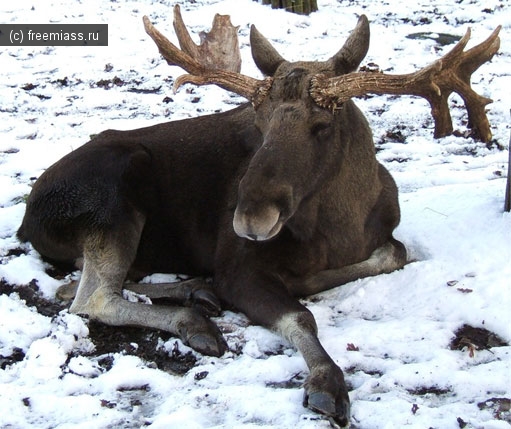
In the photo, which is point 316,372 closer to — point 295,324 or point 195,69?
point 295,324

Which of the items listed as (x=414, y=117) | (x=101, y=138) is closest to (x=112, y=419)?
(x=101, y=138)

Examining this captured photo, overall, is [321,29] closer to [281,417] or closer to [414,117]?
[414,117]

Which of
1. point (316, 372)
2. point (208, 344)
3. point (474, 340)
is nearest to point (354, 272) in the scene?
point (474, 340)

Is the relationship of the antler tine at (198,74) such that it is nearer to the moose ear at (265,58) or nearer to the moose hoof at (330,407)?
the moose ear at (265,58)

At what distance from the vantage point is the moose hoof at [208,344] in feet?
14.3

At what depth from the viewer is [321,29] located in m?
11.7

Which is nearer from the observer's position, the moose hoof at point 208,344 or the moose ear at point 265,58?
the moose hoof at point 208,344

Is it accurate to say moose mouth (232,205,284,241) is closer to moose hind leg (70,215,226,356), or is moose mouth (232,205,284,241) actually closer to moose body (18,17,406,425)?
moose body (18,17,406,425)

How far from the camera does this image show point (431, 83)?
4465mm

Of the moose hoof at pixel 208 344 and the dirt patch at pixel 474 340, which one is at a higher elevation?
the dirt patch at pixel 474 340

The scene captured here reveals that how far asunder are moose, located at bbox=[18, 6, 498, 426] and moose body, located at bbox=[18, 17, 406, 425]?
10 millimetres

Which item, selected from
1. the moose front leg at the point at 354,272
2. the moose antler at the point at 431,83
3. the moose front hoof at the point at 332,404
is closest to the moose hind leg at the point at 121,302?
the moose front leg at the point at 354,272

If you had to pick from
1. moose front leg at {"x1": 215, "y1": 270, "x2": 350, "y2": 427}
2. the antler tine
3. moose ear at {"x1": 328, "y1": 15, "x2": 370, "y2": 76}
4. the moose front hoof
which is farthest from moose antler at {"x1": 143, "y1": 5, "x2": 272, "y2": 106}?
A: the moose front hoof

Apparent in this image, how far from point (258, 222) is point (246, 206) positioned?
11 centimetres
